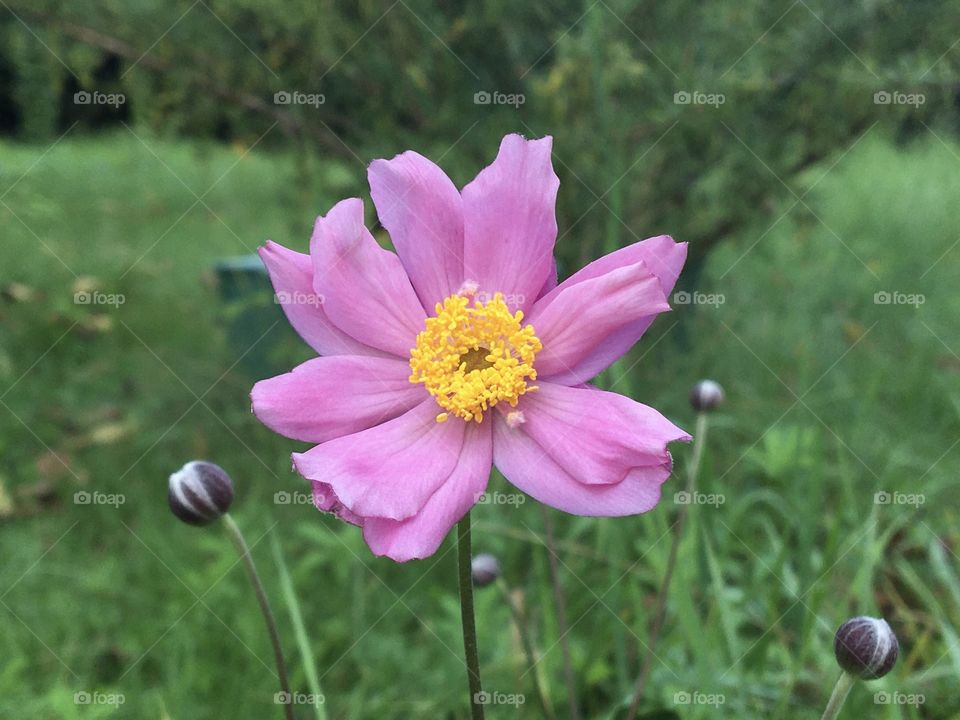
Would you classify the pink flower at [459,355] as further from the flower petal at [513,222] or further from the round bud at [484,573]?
the round bud at [484,573]

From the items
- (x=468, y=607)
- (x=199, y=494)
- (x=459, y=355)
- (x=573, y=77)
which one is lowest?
(x=468, y=607)

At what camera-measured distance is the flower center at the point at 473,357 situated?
46.0 inches

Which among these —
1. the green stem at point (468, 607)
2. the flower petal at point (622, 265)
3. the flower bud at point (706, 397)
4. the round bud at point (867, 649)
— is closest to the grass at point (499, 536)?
the flower bud at point (706, 397)

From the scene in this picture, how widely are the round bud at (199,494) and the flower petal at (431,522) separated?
0.41 meters

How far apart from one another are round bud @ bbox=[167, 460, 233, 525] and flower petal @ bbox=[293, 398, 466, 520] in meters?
0.34

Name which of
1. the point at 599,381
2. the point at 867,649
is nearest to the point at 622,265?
the point at 867,649

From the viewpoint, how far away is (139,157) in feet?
25.8

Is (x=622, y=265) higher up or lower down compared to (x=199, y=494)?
higher up

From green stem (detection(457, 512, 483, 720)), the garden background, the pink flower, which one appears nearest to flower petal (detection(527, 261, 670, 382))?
the pink flower

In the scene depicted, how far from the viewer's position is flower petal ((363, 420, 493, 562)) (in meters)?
1.03

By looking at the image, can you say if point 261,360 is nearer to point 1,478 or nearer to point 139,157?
point 1,478

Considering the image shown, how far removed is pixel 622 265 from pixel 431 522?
0.44m

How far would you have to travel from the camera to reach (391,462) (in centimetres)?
113

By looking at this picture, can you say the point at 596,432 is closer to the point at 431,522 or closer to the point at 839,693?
the point at 431,522
